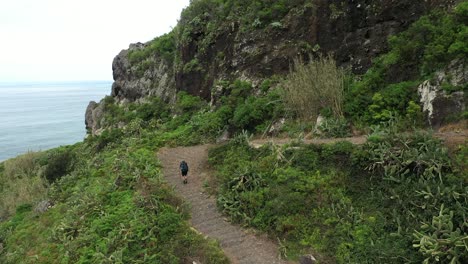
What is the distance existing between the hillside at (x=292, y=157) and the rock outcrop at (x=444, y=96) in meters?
0.05

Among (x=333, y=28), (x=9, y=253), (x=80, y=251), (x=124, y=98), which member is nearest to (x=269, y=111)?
(x=333, y=28)

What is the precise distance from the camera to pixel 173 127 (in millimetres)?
25188

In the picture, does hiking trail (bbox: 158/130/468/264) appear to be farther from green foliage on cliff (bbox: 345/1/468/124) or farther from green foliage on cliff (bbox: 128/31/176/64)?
green foliage on cliff (bbox: 128/31/176/64)

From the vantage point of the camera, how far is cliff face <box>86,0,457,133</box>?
65.3ft

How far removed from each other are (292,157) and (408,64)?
25.5 ft

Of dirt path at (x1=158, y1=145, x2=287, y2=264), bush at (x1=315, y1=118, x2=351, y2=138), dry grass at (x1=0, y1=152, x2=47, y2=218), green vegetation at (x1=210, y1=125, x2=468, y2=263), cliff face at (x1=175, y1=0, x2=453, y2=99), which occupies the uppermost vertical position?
cliff face at (x1=175, y1=0, x2=453, y2=99)

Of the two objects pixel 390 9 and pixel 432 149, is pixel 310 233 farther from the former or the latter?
pixel 390 9

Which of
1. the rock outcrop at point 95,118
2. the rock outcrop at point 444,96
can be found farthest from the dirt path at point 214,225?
the rock outcrop at point 95,118

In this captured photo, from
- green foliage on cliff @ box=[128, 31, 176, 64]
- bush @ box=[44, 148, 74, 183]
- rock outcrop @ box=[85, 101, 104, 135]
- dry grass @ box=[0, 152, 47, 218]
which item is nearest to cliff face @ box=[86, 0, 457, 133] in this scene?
green foliage on cliff @ box=[128, 31, 176, 64]

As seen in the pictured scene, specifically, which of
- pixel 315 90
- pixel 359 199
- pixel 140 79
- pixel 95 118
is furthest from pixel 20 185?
pixel 359 199

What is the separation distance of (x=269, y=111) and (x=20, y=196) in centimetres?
1802

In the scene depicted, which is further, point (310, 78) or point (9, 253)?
point (310, 78)

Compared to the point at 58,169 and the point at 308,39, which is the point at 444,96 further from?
the point at 58,169

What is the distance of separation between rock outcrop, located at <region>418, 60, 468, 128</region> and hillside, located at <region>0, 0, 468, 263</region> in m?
0.05
